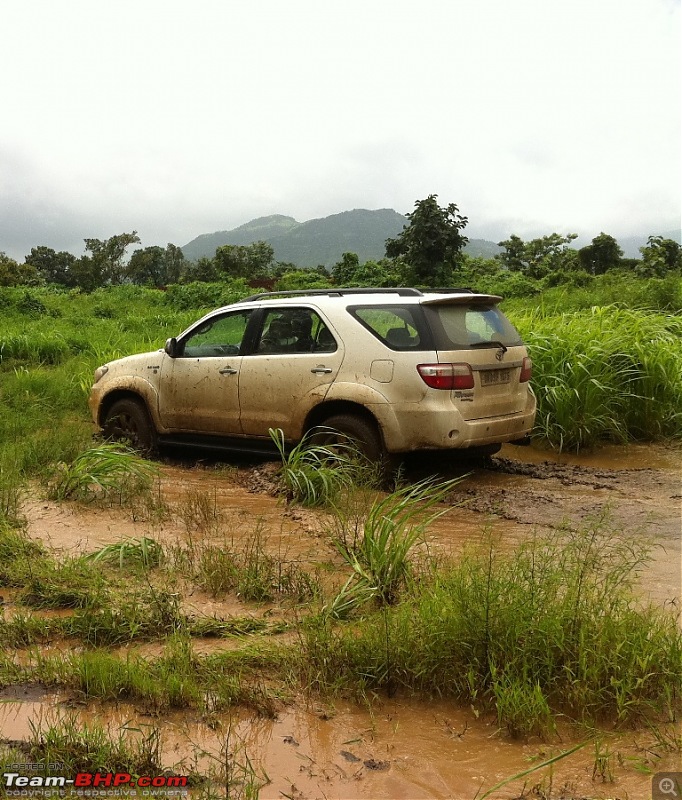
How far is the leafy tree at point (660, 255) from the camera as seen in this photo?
78.7ft

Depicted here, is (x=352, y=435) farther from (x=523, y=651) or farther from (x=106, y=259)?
(x=106, y=259)

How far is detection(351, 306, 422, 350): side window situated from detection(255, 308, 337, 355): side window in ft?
1.19

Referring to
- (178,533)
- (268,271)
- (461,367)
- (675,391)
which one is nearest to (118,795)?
(178,533)

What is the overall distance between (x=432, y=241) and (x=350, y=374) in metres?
17.2

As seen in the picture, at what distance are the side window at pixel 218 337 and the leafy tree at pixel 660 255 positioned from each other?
19243mm

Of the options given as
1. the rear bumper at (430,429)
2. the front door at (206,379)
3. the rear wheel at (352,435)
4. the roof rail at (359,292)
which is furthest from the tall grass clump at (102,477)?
the rear bumper at (430,429)

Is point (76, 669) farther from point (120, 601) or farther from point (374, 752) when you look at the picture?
point (374, 752)

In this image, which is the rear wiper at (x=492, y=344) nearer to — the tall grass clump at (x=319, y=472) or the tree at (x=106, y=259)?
the tall grass clump at (x=319, y=472)

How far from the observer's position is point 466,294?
655 centimetres

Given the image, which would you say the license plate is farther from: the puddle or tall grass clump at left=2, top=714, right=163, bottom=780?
tall grass clump at left=2, top=714, right=163, bottom=780

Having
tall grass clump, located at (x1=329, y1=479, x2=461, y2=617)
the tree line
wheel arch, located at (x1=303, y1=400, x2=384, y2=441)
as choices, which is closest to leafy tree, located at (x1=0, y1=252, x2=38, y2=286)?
the tree line

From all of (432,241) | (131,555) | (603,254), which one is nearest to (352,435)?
(131,555)

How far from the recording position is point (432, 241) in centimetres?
2281

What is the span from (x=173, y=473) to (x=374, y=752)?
4.95 meters
